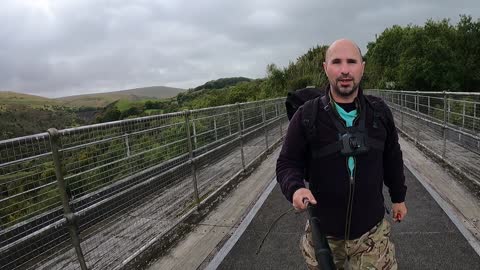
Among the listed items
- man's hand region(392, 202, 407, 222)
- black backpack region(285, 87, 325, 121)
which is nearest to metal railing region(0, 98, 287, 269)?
black backpack region(285, 87, 325, 121)

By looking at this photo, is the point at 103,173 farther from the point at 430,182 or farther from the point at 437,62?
the point at 437,62

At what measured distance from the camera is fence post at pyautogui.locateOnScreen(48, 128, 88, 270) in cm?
347

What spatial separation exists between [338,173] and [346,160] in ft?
0.30

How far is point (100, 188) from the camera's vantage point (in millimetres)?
4215

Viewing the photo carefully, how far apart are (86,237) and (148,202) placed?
125 cm

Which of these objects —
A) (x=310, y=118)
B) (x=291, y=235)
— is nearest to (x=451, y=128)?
(x=291, y=235)

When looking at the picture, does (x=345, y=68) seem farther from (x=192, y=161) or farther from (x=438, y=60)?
(x=438, y=60)

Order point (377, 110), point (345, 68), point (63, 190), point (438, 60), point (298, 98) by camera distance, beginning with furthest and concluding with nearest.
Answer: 1. point (438, 60)
2. point (63, 190)
3. point (298, 98)
4. point (377, 110)
5. point (345, 68)

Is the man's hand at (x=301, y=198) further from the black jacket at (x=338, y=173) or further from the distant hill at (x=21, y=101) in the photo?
the distant hill at (x=21, y=101)

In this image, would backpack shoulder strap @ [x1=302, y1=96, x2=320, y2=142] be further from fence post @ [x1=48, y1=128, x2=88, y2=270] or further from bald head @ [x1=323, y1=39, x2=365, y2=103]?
fence post @ [x1=48, y1=128, x2=88, y2=270]

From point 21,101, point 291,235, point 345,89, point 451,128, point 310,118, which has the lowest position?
point 291,235

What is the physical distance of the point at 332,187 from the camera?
2.44 metres

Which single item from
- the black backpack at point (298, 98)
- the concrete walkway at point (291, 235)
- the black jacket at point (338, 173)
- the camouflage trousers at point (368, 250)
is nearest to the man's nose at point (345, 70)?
the black jacket at point (338, 173)

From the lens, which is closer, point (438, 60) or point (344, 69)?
point (344, 69)
